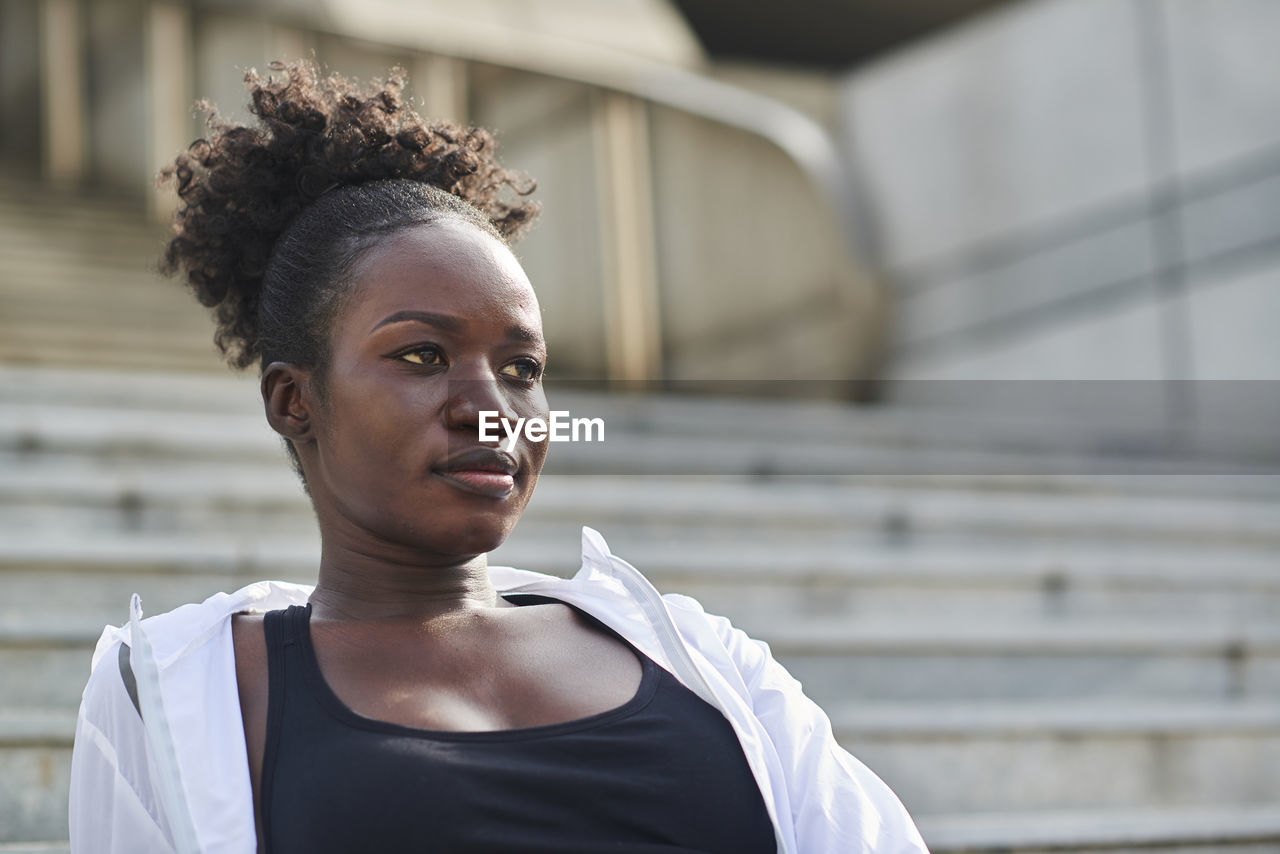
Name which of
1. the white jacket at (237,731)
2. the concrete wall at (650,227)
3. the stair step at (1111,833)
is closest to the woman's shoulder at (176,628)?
the white jacket at (237,731)

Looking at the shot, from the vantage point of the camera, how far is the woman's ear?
6.23ft

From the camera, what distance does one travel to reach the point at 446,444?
68.2 inches

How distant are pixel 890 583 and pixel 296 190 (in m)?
2.31

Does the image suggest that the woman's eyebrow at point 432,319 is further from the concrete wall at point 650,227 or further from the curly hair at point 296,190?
the concrete wall at point 650,227

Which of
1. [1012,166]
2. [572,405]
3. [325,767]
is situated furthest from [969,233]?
[325,767]

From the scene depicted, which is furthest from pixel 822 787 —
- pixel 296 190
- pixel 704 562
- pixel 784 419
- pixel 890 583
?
pixel 784 419

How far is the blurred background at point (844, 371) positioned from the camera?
10.5ft

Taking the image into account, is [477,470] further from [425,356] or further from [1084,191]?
[1084,191]

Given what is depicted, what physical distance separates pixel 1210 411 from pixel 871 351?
1.66 meters

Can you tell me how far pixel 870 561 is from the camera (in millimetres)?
3994

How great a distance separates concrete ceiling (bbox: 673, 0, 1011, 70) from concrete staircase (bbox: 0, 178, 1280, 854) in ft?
17.4

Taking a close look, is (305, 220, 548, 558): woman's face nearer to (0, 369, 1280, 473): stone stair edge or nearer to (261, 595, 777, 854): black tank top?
(261, 595, 777, 854): black tank top

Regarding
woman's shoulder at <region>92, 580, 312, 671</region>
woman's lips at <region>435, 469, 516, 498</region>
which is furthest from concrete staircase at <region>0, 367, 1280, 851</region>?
woman's lips at <region>435, 469, 516, 498</region>

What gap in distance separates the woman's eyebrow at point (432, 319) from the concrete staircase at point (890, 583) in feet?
3.83
